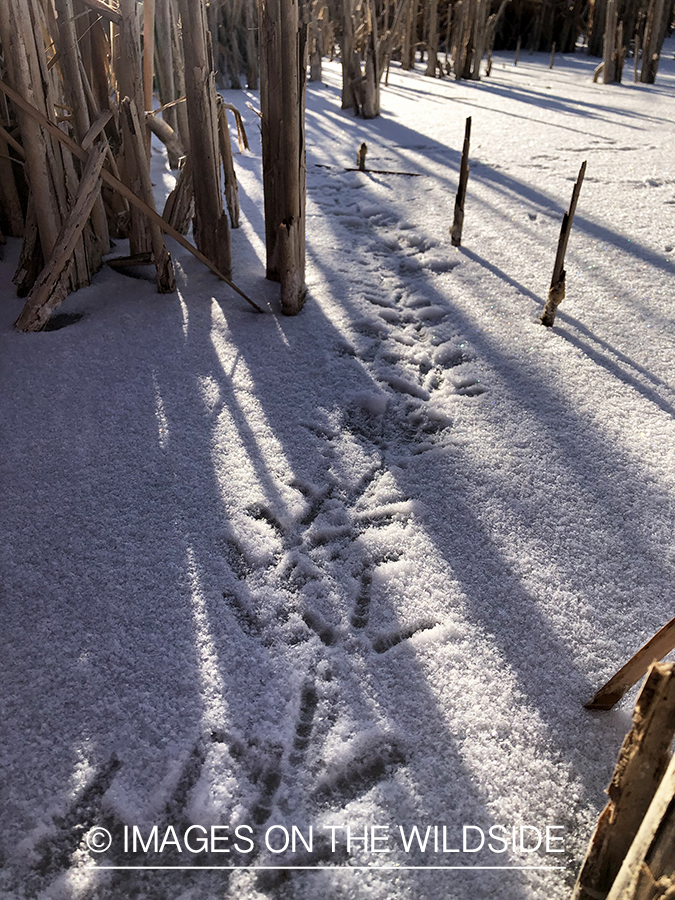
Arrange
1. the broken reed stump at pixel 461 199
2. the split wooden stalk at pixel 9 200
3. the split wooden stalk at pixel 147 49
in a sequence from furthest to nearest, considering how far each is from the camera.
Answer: the broken reed stump at pixel 461 199, the split wooden stalk at pixel 9 200, the split wooden stalk at pixel 147 49

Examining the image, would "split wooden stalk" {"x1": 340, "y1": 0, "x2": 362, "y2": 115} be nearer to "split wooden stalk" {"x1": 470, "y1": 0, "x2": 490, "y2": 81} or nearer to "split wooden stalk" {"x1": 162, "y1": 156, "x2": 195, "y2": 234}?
"split wooden stalk" {"x1": 470, "y1": 0, "x2": 490, "y2": 81}

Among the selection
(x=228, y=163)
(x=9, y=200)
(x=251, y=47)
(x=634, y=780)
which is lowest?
(x=634, y=780)

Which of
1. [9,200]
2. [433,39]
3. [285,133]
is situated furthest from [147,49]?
[433,39]

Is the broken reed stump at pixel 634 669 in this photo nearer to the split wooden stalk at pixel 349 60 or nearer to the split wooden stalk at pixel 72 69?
the split wooden stalk at pixel 72 69

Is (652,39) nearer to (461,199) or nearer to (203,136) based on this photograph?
(461,199)

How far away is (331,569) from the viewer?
1.27 metres

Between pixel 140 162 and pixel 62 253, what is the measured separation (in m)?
0.38

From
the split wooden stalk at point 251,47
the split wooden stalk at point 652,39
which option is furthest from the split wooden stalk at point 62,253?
the split wooden stalk at point 652,39

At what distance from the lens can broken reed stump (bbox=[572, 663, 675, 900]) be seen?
25.1 inches

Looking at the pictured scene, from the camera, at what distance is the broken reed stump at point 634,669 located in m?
0.83

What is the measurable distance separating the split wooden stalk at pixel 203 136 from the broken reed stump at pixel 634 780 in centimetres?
193

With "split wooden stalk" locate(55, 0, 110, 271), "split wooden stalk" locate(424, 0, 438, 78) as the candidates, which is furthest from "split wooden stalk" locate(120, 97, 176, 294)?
"split wooden stalk" locate(424, 0, 438, 78)

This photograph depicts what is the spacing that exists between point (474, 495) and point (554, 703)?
504 millimetres

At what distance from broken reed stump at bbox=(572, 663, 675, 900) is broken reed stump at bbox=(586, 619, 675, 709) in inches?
7.1
